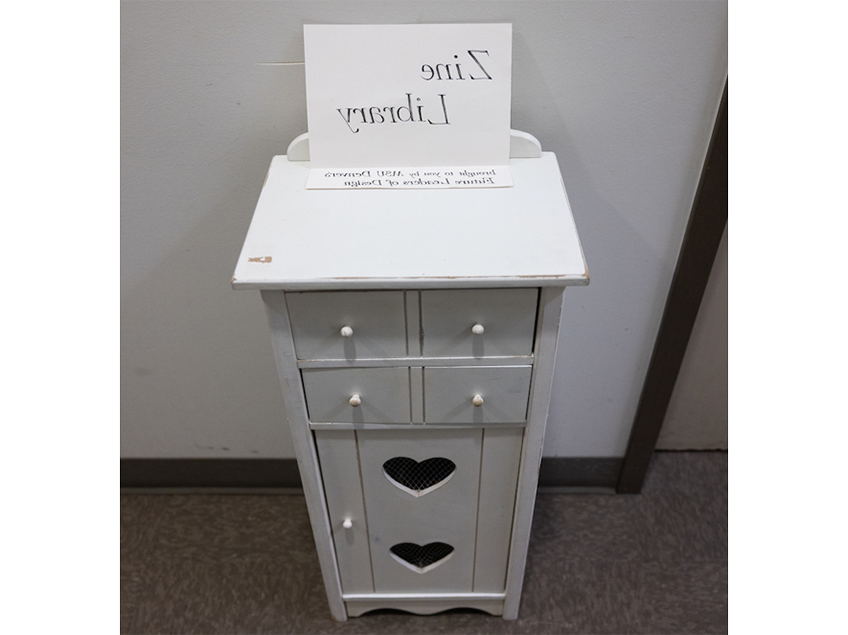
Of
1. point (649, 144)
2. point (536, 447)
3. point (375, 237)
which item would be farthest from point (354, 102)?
point (536, 447)

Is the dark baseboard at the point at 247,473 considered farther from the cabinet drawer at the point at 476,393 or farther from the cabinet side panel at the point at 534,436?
the cabinet drawer at the point at 476,393

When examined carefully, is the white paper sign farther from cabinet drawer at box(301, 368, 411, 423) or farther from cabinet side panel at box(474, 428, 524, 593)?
cabinet side panel at box(474, 428, 524, 593)

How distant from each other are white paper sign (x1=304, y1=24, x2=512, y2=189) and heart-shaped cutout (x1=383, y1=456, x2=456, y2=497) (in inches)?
19.2

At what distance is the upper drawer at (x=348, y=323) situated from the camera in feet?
2.87

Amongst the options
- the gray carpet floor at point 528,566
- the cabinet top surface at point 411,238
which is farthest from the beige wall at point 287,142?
the gray carpet floor at point 528,566

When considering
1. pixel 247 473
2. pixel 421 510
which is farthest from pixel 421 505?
pixel 247 473

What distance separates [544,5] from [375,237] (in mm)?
448

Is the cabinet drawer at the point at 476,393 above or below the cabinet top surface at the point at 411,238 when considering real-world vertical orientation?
below

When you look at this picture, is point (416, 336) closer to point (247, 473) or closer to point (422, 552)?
point (422, 552)

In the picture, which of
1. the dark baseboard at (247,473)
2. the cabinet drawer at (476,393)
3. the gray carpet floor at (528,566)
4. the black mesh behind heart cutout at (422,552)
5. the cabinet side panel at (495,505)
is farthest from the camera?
the dark baseboard at (247,473)

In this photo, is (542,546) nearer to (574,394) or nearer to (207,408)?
(574,394)

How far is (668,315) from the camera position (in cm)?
132

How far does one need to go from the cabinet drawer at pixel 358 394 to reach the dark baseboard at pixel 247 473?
683mm

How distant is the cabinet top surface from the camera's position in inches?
32.5
